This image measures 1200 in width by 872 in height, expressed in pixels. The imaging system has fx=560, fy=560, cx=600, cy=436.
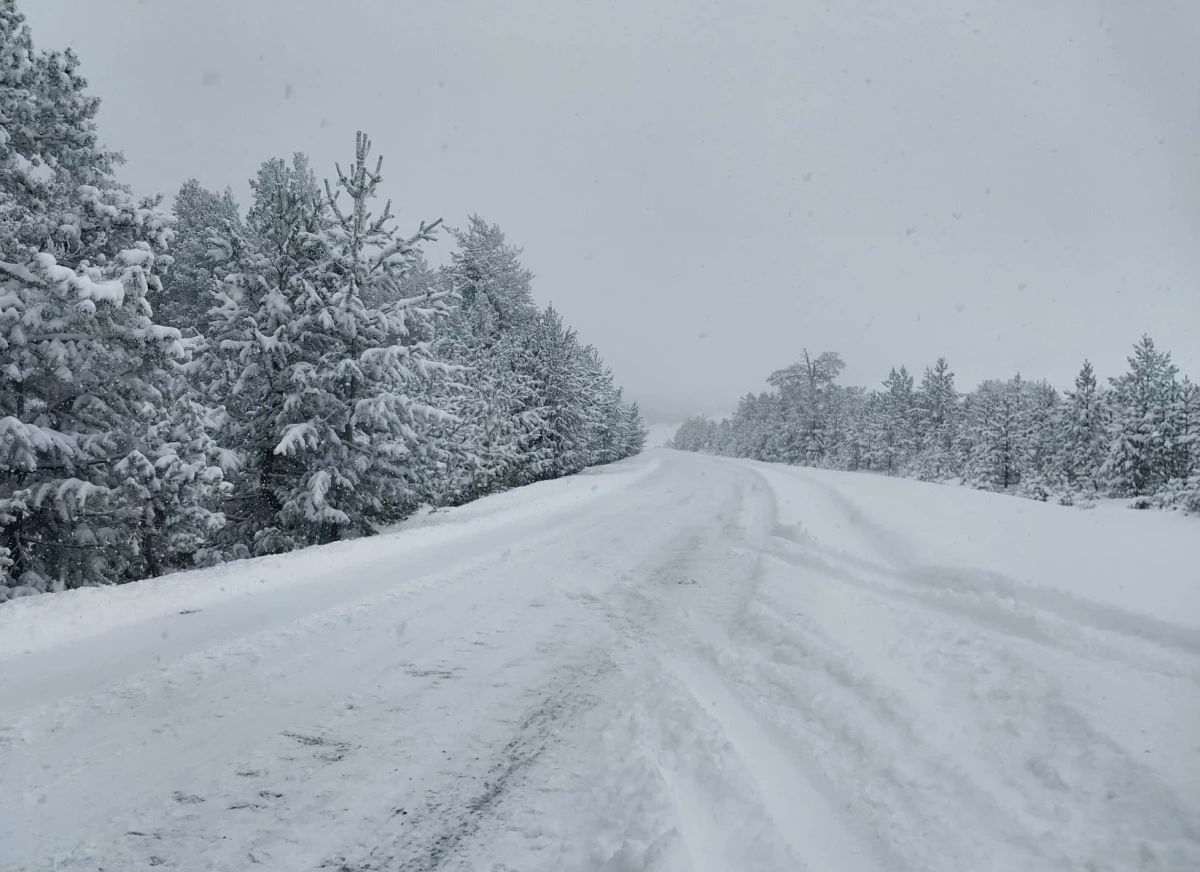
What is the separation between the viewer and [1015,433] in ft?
131

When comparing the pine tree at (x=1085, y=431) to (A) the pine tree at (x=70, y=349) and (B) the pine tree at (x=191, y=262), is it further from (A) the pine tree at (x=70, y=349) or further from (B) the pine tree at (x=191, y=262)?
(B) the pine tree at (x=191, y=262)

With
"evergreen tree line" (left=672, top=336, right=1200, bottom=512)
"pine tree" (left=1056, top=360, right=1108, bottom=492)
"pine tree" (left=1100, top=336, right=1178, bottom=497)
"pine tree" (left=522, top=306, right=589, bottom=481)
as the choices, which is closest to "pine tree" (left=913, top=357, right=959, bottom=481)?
"evergreen tree line" (left=672, top=336, right=1200, bottom=512)

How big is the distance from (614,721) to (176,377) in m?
10.4

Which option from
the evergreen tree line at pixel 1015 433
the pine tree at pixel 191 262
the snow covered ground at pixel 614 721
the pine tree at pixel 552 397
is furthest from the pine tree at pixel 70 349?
the evergreen tree line at pixel 1015 433

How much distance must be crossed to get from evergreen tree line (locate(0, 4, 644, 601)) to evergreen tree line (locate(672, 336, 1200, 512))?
964 inches

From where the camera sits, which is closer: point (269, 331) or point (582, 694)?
point (582, 694)

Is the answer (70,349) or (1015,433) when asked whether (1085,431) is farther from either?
(70,349)

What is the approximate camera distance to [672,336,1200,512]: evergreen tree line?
29484 millimetres

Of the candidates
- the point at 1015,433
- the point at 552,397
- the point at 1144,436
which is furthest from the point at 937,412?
the point at 552,397

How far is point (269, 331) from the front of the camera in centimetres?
1242

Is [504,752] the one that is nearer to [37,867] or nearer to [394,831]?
[394,831]

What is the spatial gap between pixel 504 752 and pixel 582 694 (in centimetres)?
81

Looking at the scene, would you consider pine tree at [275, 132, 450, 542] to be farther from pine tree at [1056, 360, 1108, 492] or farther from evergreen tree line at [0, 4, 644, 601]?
pine tree at [1056, 360, 1108, 492]

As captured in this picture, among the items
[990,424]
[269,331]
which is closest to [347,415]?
[269,331]
